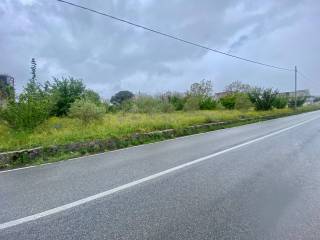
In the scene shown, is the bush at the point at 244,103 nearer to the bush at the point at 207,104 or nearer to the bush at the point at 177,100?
the bush at the point at 207,104

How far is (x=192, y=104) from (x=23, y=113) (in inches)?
1535

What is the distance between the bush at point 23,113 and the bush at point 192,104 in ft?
121

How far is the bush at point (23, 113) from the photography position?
47.1ft

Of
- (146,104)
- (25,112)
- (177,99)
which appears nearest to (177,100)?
(177,99)

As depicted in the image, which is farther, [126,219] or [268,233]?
[126,219]

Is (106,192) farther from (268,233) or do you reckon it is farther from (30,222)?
(268,233)

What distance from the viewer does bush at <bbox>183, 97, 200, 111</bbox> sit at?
50.7 meters

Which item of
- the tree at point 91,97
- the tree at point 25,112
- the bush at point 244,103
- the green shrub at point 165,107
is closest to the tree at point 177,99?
the bush at point 244,103

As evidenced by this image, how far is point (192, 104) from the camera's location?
51.6 m

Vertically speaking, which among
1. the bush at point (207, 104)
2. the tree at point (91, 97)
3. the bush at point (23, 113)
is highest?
the tree at point (91, 97)

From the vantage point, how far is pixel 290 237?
379 centimetres

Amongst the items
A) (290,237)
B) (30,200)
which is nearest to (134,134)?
(30,200)

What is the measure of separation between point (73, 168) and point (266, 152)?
5943 millimetres

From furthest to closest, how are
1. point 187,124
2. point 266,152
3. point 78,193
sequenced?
1. point 187,124
2. point 266,152
3. point 78,193
